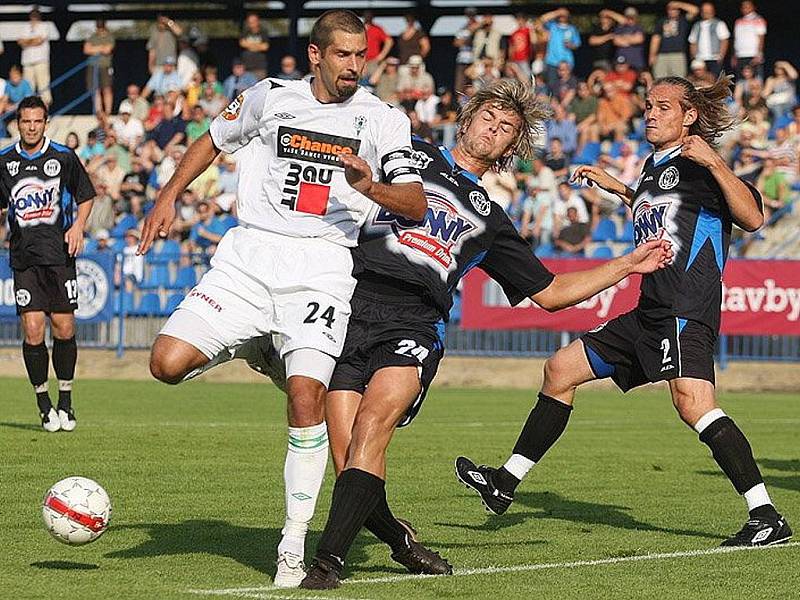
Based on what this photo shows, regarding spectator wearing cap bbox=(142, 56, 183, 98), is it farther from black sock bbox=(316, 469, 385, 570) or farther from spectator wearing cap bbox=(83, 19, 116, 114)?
black sock bbox=(316, 469, 385, 570)

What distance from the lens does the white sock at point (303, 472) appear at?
6.46 meters

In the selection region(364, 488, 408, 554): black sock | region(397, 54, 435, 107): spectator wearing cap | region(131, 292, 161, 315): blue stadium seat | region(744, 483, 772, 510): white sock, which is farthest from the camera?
region(397, 54, 435, 107): spectator wearing cap

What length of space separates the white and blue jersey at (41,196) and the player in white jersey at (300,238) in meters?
6.58

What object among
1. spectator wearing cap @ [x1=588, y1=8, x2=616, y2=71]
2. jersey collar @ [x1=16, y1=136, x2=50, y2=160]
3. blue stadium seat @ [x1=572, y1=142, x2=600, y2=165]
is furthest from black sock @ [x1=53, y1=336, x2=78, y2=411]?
spectator wearing cap @ [x1=588, y1=8, x2=616, y2=71]

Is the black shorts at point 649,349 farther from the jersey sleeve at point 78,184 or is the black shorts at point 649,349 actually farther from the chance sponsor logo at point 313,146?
the jersey sleeve at point 78,184

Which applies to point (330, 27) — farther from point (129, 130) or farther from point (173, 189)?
point (129, 130)

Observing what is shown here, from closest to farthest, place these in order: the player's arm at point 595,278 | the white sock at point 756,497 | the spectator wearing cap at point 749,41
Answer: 1. the player's arm at point 595,278
2. the white sock at point 756,497
3. the spectator wearing cap at point 749,41

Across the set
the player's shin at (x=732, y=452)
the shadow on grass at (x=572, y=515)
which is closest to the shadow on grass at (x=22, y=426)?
the shadow on grass at (x=572, y=515)

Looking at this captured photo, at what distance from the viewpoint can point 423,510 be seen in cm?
912

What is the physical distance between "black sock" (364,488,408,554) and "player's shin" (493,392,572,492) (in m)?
1.75

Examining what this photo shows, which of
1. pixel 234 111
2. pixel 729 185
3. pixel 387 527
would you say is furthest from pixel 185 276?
pixel 387 527

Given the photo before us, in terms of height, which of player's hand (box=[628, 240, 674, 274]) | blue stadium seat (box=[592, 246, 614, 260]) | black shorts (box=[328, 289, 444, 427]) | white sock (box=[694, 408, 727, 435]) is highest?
player's hand (box=[628, 240, 674, 274])

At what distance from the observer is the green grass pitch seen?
6.57 metres

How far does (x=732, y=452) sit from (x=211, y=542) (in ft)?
9.16
